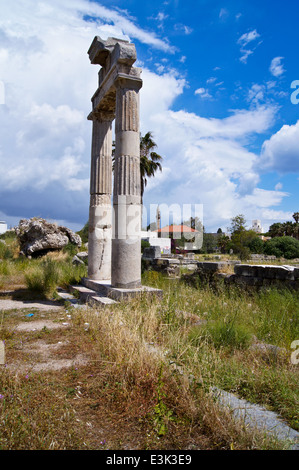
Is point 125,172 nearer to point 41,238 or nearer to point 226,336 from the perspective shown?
point 226,336

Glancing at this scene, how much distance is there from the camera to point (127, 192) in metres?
7.73

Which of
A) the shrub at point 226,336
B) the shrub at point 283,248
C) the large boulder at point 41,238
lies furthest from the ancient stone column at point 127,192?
the shrub at point 283,248

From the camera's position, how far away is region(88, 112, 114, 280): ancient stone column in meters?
9.64

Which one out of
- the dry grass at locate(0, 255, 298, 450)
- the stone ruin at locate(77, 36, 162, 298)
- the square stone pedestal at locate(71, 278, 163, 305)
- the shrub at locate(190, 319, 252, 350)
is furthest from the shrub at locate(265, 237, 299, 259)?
the shrub at locate(190, 319, 252, 350)

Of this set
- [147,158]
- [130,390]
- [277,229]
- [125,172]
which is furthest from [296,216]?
[130,390]

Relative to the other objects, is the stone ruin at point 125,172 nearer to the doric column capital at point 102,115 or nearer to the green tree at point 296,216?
the doric column capital at point 102,115

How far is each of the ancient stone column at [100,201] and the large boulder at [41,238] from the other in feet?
24.1

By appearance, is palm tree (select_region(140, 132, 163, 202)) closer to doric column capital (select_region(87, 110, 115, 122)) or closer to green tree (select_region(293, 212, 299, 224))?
doric column capital (select_region(87, 110, 115, 122))

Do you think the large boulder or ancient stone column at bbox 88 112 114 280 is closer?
ancient stone column at bbox 88 112 114 280

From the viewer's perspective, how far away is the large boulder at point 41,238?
1641cm

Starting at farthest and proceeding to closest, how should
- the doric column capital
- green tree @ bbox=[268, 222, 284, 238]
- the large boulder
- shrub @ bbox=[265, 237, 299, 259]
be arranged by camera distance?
green tree @ bbox=[268, 222, 284, 238] < shrub @ bbox=[265, 237, 299, 259] < the large boulder < the doric column capital

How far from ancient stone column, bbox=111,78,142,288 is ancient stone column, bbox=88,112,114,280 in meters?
1.94

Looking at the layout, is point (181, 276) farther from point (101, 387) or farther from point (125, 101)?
point (101, 387)
